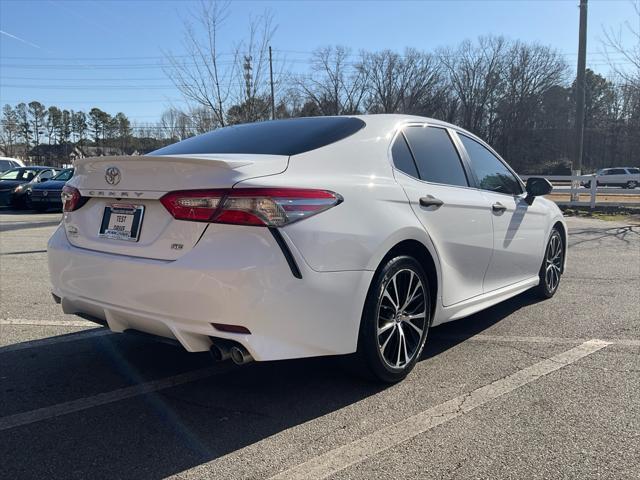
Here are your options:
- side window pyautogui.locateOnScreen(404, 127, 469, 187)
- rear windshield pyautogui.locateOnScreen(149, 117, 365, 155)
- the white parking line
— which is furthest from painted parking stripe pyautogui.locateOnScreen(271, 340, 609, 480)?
the white parking line

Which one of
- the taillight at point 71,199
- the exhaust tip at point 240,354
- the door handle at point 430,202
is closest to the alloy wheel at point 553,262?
the door handle at point 430,202

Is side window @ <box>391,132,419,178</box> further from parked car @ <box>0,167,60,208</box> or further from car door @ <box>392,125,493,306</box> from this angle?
parked car @ <box>0,167,60,208</box>

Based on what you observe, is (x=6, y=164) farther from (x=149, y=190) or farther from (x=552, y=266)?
(x=149, y=190)

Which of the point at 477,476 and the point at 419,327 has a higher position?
the point at 419,327

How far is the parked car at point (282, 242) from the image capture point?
8.86 feet

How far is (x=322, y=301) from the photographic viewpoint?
2846 mm

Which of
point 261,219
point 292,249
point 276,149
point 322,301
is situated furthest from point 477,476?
point 276,149

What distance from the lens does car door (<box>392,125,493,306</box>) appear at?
11.9ft

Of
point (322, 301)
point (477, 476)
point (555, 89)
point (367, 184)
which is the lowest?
point (477, 476)

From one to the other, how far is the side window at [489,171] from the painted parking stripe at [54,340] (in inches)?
132

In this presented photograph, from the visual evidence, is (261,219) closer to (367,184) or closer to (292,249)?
(292,249)

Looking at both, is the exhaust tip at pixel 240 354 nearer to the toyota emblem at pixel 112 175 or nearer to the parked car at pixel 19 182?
the toyota emblem at pixel 112 175

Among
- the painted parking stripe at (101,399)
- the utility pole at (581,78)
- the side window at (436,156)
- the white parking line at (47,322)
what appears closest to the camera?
the painted parking stripe at (101,399)

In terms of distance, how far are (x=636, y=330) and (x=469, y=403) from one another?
7.61 ft
